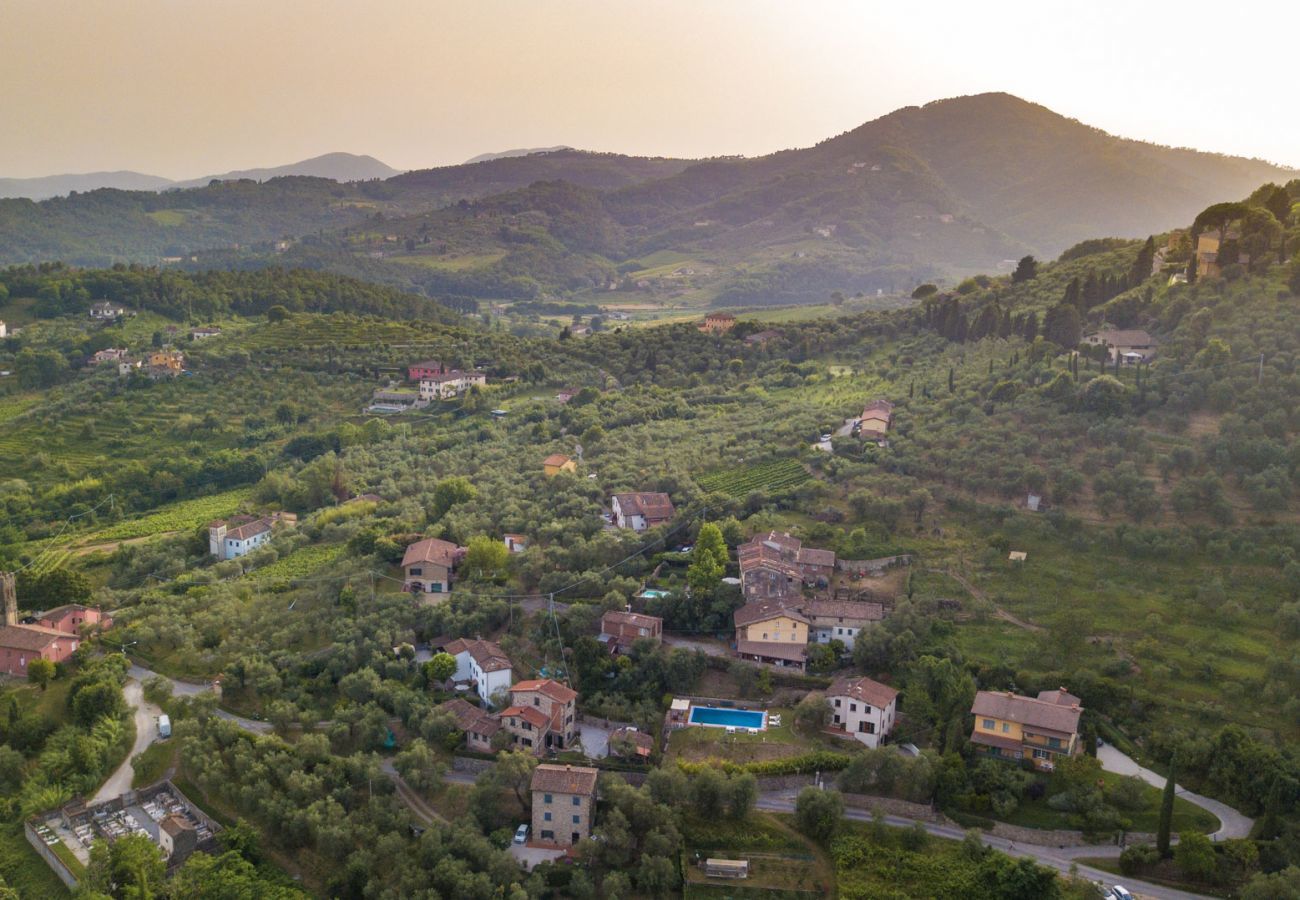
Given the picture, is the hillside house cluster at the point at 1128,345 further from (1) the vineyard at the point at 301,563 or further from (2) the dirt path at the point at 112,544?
(2) the dirt path at the point at 112,544

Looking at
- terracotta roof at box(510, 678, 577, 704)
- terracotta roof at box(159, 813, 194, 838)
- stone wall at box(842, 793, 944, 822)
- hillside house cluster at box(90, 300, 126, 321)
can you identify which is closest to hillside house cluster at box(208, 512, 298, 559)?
terracotta roof at box(159, 813, 194, 838)

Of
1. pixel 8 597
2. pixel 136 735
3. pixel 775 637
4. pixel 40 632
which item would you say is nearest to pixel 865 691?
pixel 775 637

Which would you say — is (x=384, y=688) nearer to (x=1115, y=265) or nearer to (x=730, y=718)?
(x=730, y=718)

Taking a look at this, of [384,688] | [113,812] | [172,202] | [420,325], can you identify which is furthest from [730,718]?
[172,202]

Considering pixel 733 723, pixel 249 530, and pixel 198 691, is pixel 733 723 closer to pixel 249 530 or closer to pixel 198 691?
pixel 198 691

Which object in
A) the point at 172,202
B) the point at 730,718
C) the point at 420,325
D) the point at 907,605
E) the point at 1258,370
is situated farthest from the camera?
the point at 172,202

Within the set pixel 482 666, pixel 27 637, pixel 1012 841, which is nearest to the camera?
pixel 1012 841
